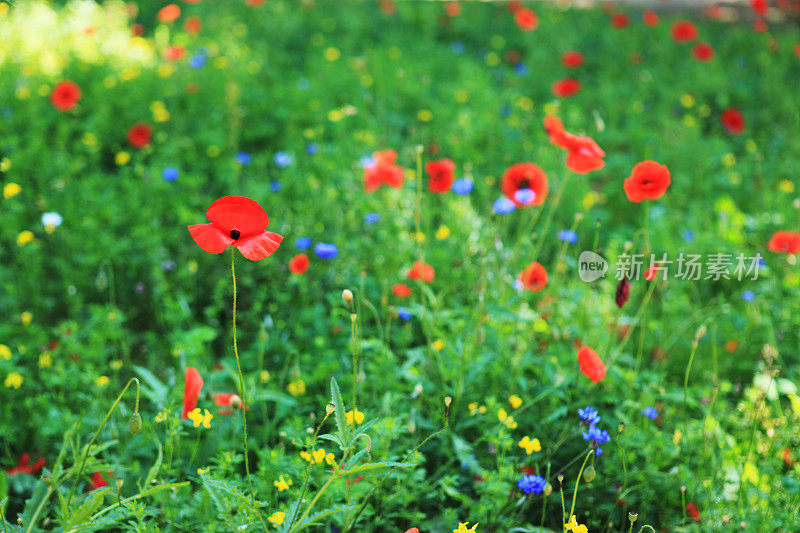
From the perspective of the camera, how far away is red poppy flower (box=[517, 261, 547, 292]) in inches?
76.1

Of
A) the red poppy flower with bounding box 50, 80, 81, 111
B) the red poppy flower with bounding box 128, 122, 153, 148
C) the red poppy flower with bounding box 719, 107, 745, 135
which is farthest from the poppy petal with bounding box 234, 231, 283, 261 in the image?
the red poppy flower with bounding box 719, 107, 745, 135

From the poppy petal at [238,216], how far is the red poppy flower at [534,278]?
0.93 meters

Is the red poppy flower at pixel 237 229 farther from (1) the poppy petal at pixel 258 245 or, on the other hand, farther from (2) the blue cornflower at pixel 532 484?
(2) the blue cornflower at pixel 532 484

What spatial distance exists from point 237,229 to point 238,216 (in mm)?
28

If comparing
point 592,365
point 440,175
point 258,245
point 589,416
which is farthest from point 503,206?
point 258,245

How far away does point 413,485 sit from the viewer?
5.16ft

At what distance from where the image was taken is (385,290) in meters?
1.90

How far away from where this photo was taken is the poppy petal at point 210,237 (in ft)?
3.90

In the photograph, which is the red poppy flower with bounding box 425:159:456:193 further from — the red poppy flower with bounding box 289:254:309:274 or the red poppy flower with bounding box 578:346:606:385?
the red poppy flower with bounding box 578:346:606:385

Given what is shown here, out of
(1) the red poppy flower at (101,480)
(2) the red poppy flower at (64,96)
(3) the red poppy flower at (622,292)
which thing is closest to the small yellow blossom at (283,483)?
(1) the red poppy flower at (101,480)

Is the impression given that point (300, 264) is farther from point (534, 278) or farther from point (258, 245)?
point (258, 245)

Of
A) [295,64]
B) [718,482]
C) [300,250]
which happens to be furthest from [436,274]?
[295,64]

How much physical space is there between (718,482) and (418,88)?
297 cm

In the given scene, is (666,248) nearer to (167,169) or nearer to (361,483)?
(361,483)
